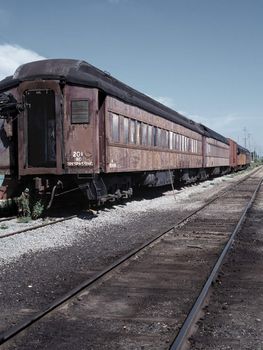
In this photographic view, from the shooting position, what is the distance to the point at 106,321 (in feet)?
16.0

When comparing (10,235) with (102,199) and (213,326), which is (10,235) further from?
(213,326)

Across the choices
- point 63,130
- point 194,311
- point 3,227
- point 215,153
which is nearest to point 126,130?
point 63,130

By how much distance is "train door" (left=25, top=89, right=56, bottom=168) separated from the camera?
13016 mm

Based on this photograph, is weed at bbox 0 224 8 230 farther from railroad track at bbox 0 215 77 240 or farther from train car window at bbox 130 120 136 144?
train car window at bbox 130 120 136 144

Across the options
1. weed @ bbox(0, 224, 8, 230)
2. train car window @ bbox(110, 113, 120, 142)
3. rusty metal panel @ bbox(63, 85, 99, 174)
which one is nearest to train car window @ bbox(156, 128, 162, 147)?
train car window @ bbox(110, 113, 120, 142)

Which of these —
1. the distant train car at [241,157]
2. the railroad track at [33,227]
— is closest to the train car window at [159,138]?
the railroad track at [33,227]

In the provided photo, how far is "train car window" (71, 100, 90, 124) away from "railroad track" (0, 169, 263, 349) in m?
4.18

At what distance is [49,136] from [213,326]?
950 cm

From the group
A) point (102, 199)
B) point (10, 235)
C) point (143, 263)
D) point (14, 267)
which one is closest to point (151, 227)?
point (102, 199)

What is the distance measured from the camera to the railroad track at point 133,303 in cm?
439

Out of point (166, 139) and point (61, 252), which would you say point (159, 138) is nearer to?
point (166, 139)

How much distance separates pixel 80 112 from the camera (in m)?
12.3

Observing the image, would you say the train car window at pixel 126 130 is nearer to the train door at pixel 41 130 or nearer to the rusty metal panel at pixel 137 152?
the rusty metal panel at pixel 137 152

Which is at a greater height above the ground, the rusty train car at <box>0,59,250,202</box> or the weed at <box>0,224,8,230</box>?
the rusty train car at <box>0,59,250,202</box>
